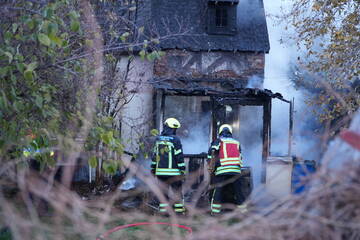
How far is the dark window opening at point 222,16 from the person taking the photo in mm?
13375

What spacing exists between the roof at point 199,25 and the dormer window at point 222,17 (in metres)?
0.16

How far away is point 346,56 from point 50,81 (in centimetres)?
663

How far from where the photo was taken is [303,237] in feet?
8.05

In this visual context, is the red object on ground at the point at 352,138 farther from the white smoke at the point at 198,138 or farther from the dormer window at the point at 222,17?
the dormer window at the point at 222,17

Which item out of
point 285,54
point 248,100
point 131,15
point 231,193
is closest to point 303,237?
point 231,193

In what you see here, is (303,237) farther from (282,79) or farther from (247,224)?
(282,79)

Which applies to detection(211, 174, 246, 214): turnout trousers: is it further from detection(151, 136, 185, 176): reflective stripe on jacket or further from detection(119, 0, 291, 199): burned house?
detection(119, 0, 291, 199): burned house

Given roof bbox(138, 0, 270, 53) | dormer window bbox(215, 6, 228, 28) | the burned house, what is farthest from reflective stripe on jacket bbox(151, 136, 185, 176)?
dormer window bbox(215, 6, 228, 28)

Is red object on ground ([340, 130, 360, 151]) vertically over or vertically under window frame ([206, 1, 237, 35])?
under

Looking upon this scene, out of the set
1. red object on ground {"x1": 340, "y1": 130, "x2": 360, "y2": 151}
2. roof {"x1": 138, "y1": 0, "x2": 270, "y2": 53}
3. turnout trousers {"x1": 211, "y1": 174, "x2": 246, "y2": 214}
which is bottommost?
turnout trousers {"x1": 211, "y1": 174, "x2": 246, "y2": 214}

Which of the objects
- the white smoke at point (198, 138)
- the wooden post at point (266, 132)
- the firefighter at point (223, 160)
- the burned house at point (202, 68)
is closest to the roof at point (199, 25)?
the burned house at point (202, 68)

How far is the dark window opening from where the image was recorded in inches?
527

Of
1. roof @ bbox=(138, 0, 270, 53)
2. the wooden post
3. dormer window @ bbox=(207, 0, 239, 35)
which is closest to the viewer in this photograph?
the wooden post

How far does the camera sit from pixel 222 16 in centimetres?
1338
